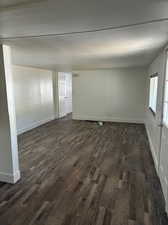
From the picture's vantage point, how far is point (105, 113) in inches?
270

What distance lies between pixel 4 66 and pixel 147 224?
277 cm

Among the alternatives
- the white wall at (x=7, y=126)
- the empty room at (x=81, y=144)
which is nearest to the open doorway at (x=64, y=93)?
the empty room at (x=81, y=144)

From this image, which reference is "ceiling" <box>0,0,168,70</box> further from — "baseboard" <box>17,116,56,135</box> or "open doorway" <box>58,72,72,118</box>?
"open doorway" <box>58,72,72,118</box>

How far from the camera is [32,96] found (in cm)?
582

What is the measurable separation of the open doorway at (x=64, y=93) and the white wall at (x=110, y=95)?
871 mm

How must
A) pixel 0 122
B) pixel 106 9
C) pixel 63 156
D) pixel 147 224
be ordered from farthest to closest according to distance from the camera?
pixel 63 156
pixel 0 122
pixel 147 224
pixel 106 9

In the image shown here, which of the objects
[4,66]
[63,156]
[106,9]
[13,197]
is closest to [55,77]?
[63,156]

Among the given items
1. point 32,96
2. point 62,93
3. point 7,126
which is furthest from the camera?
point 62,93

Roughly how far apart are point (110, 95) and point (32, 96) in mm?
3114

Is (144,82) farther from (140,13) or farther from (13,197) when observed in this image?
(13,197)

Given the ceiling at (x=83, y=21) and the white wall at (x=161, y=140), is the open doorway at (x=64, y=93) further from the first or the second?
the ceiling at (x=83, y=21)

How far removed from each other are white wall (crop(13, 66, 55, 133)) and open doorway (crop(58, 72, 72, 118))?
1.92ft

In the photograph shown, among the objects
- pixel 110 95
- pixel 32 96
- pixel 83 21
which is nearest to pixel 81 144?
pixel 32 96

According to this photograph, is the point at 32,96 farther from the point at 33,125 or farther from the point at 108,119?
the point at 108,119
